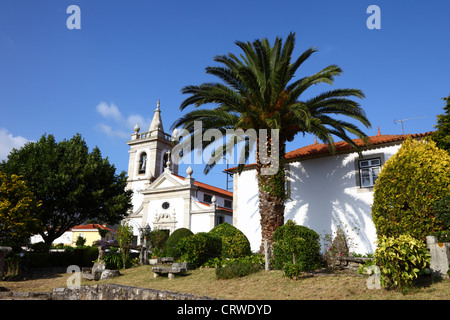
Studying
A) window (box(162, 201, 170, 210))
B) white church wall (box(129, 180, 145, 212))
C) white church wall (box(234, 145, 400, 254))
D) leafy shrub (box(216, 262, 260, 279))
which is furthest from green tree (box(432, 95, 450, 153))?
white church wall (box(129, 180, 145, 212))

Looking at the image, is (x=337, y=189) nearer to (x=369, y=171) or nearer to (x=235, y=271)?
(x=369, y=171)

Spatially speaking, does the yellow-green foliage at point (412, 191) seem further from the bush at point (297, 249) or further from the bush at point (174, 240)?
the bush at point (174, 240)

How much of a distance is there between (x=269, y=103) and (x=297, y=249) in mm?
6994

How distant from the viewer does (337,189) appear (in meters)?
17.6

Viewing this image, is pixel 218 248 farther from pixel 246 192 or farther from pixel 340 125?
pixel 340 125

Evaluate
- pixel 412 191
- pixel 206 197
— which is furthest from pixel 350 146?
pixel 206 197

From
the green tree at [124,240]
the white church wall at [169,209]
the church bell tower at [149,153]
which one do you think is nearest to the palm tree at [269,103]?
the green tree at [124,240]

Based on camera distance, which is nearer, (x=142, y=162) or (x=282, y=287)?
(x=282, y=287)

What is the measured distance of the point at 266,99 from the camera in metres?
15.3

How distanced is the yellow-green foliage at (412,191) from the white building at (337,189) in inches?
205

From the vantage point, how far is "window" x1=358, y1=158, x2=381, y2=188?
1658 centimetres

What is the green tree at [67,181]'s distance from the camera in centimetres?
2323

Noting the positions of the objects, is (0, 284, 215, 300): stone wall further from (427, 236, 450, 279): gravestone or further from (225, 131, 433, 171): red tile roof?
(225, 131, 433, 171): red tile roof

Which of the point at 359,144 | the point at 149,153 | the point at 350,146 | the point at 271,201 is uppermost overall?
the point at 149,153
